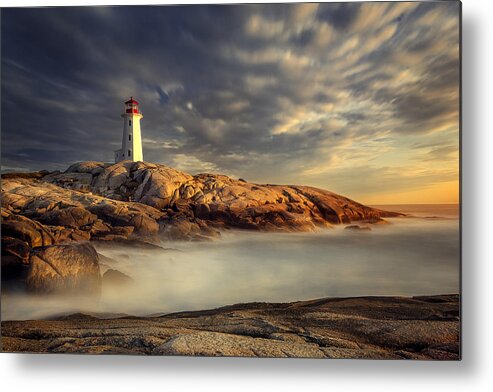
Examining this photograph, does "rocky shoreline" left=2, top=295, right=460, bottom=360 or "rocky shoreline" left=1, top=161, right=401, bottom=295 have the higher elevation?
"rocky shoreline" left=1, top=161, right=401, bottom=295

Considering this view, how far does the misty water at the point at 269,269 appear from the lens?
228 cm

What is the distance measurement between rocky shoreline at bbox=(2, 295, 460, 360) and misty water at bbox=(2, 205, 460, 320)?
61 millimetres

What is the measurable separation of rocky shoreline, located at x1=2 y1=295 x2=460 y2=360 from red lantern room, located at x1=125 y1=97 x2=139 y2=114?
4.26 feet

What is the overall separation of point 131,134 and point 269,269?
4.00ft

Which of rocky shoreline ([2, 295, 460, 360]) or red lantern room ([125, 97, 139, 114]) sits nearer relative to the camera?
rocky shoreline ([2, 295, 460, 360])

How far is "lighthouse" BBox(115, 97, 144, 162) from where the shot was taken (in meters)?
2.40

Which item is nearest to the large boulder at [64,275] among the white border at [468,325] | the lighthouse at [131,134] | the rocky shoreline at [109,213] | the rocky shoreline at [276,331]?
the rocky shoreline at [109,213]

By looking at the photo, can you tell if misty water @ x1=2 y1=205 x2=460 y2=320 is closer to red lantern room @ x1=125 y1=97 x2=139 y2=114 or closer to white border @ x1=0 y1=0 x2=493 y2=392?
white border @ x1=0 y1=0 x2=493 y2=392

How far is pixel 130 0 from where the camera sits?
2398 mm

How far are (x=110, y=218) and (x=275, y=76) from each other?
4.51 feet

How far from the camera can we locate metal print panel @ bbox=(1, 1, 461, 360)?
88.4 inches

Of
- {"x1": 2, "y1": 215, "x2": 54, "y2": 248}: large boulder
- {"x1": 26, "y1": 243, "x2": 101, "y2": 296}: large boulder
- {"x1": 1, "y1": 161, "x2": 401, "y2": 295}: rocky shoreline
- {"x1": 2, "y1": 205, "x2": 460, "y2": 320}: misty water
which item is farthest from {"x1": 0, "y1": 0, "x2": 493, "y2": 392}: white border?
{"x1": 2, "y1": 215, "x2": 54, "y2": 248}: large boulder

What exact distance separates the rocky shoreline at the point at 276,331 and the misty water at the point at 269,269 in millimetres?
61

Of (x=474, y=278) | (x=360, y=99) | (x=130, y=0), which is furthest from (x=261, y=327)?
(x=130, y=0)
